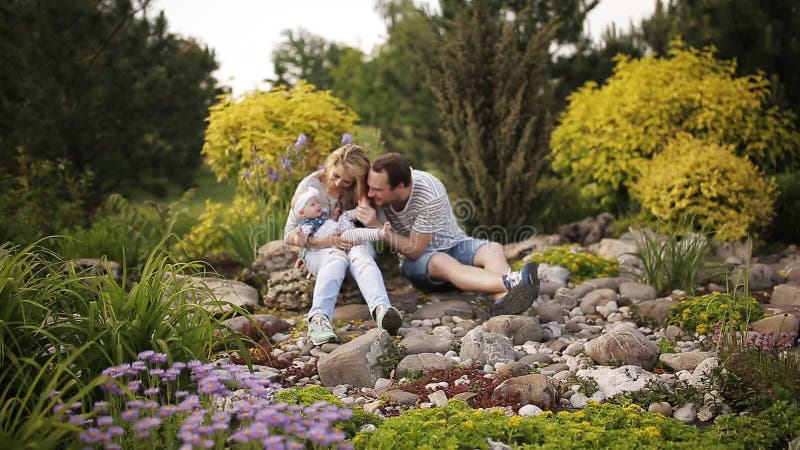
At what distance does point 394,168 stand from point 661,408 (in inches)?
94.8

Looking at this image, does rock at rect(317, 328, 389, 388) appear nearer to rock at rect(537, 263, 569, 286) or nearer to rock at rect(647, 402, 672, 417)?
rock at rect(647, 402, 672, 417)

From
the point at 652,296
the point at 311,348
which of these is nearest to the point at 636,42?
the point at 652,296

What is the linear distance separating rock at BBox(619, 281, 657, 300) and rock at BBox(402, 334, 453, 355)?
1.72m

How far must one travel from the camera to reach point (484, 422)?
285cm

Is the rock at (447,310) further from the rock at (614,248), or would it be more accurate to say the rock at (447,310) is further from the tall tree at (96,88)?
the tall tree at (96,88)

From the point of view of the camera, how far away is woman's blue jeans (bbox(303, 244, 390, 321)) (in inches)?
185

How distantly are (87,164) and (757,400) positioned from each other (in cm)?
913

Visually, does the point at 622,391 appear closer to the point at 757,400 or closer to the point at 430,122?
the point at 757,400

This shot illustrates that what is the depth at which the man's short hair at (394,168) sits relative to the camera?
5.05 m

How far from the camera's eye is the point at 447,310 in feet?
17.2

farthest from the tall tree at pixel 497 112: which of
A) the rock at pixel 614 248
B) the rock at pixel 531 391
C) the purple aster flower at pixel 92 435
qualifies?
the purple aster flower at pixel 92 435

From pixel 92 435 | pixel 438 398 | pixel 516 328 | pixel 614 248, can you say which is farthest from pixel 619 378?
pixel 614 248

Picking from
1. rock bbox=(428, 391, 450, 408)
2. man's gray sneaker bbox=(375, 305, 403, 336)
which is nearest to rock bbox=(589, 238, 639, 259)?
man's gray sneaker bbox=(375, 305, 403, 336)

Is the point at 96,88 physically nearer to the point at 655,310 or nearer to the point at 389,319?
the point at 389,319
